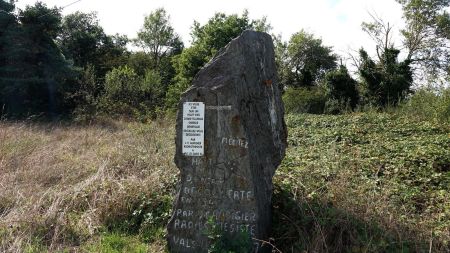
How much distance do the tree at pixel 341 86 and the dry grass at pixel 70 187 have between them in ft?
54.3

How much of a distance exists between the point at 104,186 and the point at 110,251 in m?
1.53

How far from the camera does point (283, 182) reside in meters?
5.21

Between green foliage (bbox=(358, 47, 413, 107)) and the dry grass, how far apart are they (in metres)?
17.7

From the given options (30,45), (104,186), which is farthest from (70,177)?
(30,45)

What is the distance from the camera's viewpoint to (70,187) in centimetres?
598

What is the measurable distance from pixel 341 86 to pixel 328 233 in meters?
20.5

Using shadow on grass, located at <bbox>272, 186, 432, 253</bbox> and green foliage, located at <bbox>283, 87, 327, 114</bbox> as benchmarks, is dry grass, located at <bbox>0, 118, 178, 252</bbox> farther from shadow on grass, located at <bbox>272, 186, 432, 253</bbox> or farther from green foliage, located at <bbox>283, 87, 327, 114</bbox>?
green foliage, located at <bbox>283, 87, 327, 114</bbox>

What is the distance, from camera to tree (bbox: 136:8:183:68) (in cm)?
4716

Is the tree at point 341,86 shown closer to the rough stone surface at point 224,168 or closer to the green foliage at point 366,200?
the green foliage at point 366,200

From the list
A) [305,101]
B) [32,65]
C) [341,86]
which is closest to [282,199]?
[305,101]

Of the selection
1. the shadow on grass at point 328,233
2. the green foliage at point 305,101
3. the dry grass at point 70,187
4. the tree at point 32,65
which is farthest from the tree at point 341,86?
the shadow on grass at point 328,233

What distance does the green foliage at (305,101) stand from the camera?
22281mm

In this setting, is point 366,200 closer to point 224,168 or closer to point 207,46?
point 224,168

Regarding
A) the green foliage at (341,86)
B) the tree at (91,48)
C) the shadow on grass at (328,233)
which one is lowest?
the shadow on grass at (328,233)
